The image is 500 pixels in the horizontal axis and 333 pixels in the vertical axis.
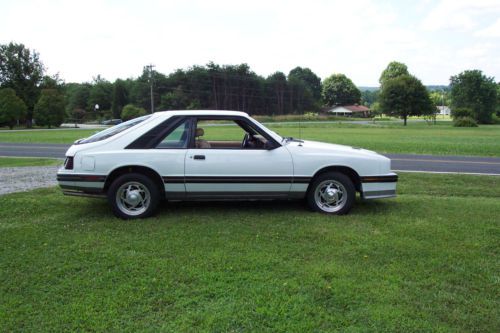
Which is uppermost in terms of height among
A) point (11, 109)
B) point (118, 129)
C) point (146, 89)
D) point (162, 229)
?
point (146, 89)

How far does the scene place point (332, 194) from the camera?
241 inches

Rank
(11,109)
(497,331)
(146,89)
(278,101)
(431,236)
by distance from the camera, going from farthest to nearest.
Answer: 1. (278,101)
2. (146,89)
3. (11,109)
4. (431,236)
5. (497,331)

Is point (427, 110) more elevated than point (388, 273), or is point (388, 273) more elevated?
point (427, 110)

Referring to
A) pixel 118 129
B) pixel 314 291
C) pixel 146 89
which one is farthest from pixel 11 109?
pixel 314 291

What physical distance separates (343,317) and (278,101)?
357 feet

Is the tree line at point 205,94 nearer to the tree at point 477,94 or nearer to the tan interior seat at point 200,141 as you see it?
the tree at point 477,94

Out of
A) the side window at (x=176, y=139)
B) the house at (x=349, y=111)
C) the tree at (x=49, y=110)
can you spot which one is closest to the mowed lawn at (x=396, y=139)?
the side window at (x=176, y=139)

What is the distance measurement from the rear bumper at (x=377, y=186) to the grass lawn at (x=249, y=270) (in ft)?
1.08

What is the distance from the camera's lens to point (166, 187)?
5812mm

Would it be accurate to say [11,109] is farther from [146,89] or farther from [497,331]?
[497,331]

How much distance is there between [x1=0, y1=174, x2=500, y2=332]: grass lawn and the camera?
3256mm

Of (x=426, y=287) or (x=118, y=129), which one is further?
(x=118, y=129)

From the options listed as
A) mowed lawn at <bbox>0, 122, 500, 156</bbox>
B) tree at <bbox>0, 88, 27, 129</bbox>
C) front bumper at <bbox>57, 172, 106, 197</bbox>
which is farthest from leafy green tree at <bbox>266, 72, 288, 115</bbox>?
front bumper at <bbox>57, 172, 106, 197</bbox>

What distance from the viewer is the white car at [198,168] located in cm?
576
